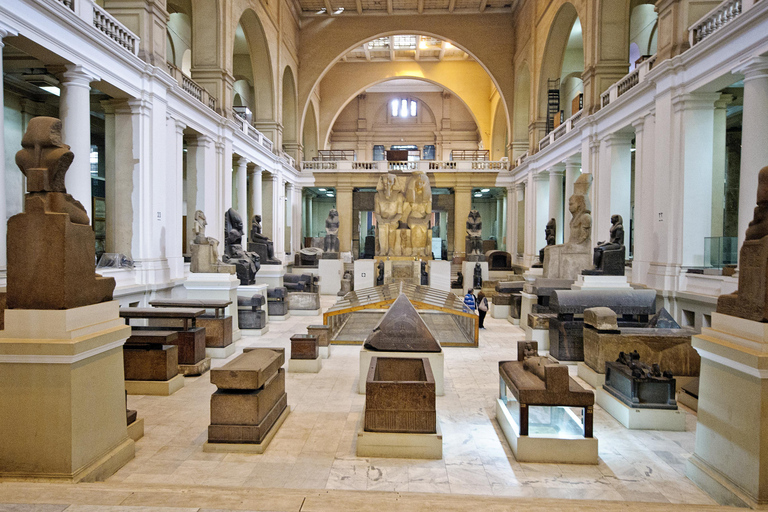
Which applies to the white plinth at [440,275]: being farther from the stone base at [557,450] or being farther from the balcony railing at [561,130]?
the stone base at [557,450]

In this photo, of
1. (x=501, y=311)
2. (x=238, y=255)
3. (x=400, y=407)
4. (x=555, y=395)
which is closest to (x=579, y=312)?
(x=555, y=395)

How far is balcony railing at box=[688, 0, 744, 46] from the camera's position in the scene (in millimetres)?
8453

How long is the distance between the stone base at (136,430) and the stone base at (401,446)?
83.6 inches

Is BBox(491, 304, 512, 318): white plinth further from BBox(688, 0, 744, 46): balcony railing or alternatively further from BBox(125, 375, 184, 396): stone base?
BBox(125, 375, 184, 396): stone base

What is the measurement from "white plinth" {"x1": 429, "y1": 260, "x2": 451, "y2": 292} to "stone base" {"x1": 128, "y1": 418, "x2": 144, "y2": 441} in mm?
12048

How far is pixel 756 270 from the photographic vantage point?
3.04 m

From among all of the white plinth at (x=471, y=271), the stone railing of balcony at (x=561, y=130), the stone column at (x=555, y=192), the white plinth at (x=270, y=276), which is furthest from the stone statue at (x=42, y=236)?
the stone column at (x=555, y=192)

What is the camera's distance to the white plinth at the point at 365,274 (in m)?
15.7

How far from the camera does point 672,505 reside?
2.52m

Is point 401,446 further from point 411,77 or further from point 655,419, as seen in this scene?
point 411,77

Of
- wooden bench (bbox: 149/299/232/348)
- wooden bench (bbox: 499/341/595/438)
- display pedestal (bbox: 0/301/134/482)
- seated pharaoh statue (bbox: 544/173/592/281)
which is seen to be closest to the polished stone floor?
wooden bench (bbox: 499/341/595/438)

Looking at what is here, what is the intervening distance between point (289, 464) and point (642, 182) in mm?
11463

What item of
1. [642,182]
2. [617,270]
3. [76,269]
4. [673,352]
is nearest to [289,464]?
[76,269]

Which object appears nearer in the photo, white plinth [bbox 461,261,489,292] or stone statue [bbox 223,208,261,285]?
stone statue [bbox 223,208,261,285]
